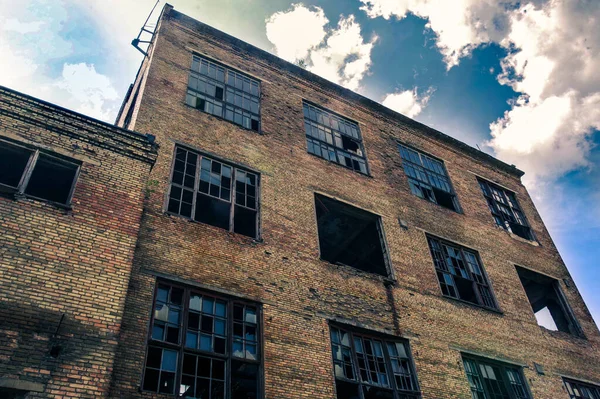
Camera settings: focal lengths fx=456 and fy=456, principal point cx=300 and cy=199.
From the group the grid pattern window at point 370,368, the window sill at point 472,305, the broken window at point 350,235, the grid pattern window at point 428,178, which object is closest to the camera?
the grid pattern window at point 370,368

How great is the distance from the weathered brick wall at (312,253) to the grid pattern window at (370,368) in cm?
31

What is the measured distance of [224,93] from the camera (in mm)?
13758

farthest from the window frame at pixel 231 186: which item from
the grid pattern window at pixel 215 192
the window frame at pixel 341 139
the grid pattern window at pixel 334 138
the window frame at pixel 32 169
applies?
the grid pattern window at pixel 334 138

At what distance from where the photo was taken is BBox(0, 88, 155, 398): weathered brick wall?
20.0 feet

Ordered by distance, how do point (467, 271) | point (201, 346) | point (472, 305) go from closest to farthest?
1. point (201, 346)
2. point (472, 305)
3. point (467, 271)

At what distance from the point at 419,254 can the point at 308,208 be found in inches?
144

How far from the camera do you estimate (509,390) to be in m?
11.6

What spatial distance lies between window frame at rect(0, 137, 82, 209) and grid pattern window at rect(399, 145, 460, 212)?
10.6 m

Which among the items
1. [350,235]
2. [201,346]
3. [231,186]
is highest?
[350,235]

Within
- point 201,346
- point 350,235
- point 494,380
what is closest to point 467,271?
point 494,380

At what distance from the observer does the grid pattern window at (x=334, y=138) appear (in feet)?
47.8

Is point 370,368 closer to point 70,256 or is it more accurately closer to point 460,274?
point 460,274

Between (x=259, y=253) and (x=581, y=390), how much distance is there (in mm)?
10228

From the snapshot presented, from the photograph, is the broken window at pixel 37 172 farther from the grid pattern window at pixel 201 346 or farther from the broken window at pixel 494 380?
the broken window at pixel 494 380
